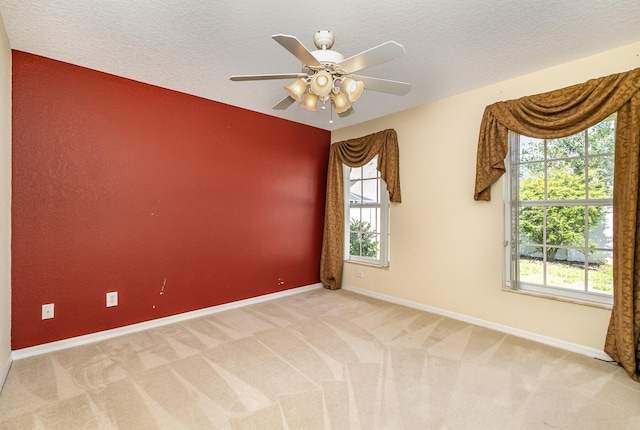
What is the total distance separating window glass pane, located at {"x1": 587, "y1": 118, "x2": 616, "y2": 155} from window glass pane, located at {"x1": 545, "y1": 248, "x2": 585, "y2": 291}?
3.01 feet

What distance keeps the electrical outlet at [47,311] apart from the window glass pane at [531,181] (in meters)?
4.38

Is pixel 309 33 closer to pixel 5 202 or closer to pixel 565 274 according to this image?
pixel 5 202

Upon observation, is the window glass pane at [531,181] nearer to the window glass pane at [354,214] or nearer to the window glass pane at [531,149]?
the window glass pane at [531,149]

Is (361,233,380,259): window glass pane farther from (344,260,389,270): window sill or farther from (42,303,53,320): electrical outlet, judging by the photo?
(42,303,53,320): electrical outlet

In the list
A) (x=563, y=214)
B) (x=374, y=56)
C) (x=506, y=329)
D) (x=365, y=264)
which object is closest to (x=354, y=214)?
(x=365, y=264)

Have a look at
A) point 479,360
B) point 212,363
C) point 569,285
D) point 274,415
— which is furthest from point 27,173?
point 569,285

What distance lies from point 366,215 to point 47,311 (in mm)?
3598

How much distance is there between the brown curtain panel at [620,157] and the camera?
2092mm

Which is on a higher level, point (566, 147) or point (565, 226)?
point (566, 147)

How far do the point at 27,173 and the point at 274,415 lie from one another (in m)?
2.66

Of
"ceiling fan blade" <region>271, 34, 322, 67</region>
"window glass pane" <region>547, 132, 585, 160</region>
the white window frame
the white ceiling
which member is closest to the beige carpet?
the white window frame

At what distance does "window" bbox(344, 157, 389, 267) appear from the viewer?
13.2 ft

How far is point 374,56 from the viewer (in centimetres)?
157

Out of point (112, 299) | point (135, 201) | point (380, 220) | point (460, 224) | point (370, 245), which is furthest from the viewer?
point (370, 245)
